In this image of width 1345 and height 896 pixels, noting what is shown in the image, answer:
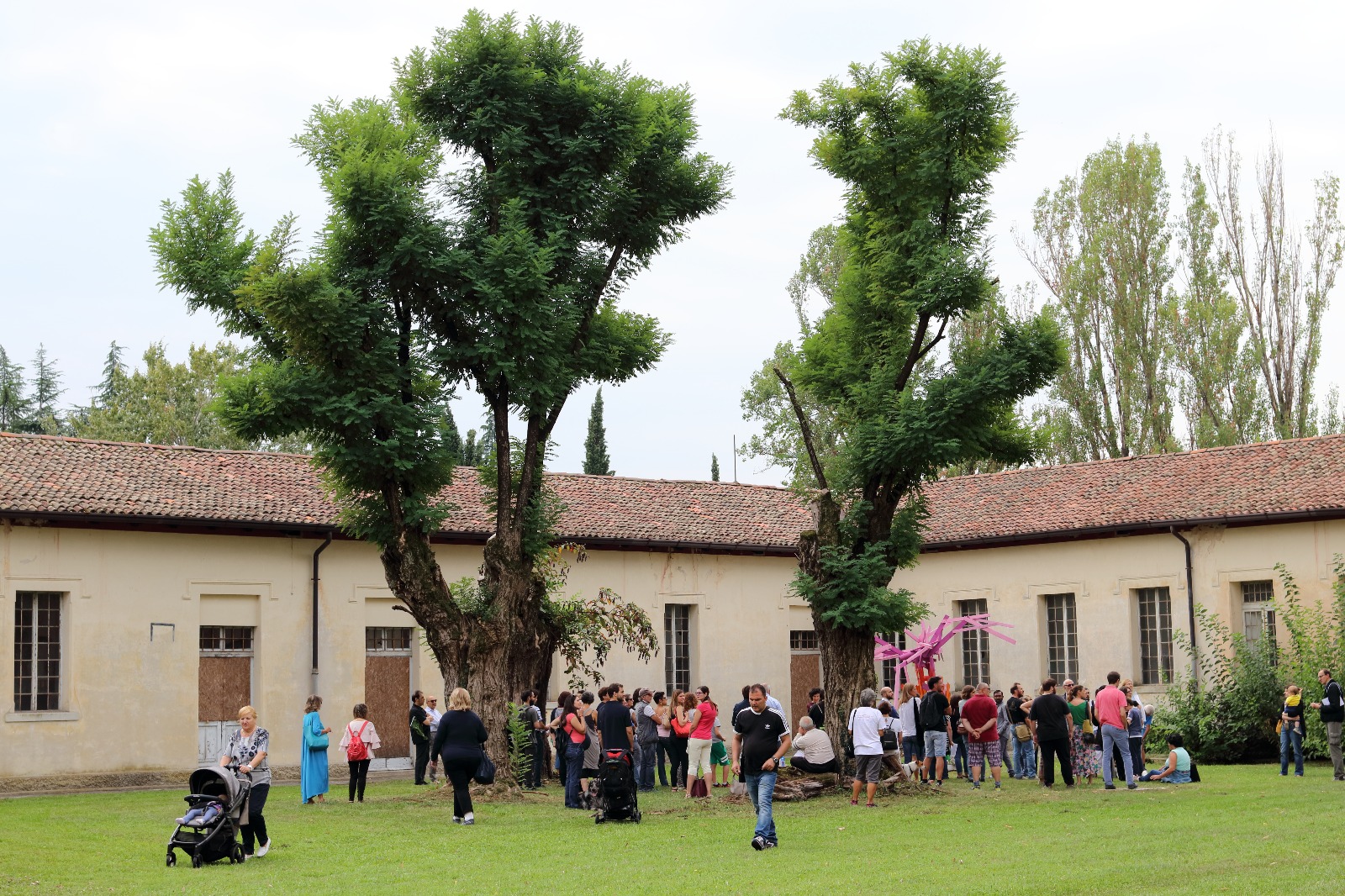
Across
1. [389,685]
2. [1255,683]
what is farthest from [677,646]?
[1255,683]

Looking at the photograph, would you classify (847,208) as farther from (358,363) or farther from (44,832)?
(44,832)

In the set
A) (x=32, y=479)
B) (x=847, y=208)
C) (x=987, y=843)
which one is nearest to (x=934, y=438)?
(x=847, y=208)

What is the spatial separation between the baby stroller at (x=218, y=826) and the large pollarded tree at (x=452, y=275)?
647 cm

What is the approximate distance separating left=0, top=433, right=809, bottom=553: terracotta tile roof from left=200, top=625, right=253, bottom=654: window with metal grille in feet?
6.80

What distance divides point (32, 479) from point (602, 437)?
32.5 metres

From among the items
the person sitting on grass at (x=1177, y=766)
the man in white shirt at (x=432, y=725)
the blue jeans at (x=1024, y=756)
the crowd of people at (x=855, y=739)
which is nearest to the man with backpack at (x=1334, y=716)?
the crowd of people at (x=855, y=739)

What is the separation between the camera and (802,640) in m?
33.3

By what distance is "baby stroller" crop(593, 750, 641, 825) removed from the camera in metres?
17.2

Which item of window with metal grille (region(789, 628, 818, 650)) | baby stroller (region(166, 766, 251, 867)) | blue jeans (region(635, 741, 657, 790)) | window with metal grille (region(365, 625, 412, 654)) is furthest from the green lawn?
window with metal grille (region(789, 628, 818, 650))

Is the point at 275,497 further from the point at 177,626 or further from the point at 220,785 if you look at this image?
the point at 220,785

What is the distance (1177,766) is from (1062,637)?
30.8 feet

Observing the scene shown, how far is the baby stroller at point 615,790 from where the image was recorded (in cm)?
1720

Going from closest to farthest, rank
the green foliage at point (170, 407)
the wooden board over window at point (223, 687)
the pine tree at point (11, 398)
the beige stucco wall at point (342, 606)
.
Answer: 1. the beige stucco wall at point (342, 606)
2. the wooden board over window at point (223, 687)
3. the green foliage at point (170, 407)
4. the pine tree at point (11, 398)

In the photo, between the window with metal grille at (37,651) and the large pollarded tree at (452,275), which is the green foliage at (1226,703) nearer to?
the large pollarded tree at (452,275)
